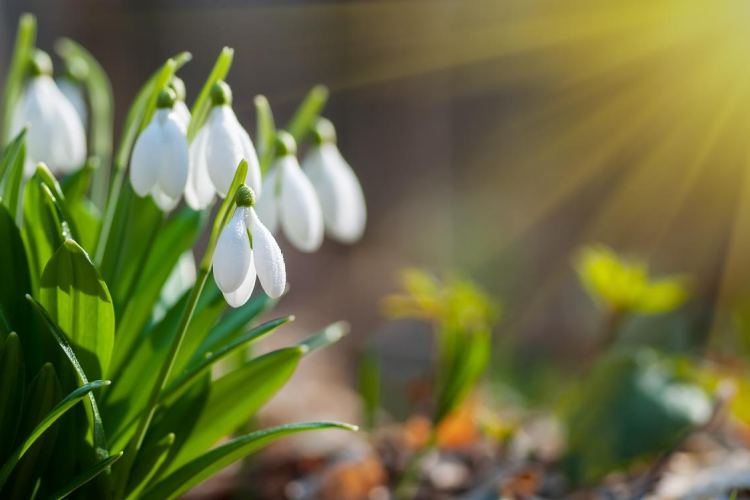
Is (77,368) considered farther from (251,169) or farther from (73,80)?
(73,80)

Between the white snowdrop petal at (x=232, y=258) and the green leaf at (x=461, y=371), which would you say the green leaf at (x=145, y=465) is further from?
the green leaf at (x=461, y=371)

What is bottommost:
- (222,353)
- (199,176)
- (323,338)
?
(222,353)

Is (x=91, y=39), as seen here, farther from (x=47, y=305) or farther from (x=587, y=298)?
(x=47, y=305)

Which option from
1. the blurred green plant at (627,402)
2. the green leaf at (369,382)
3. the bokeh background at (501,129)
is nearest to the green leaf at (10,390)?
the green leaf at (369,382)

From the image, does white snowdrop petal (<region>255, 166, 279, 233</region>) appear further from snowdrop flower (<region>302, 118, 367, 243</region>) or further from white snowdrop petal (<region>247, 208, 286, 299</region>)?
white snowdrop petal (<region>247, 208, 286, 299</region>)

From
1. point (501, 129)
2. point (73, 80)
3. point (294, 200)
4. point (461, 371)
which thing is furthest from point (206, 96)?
point (501, 129)

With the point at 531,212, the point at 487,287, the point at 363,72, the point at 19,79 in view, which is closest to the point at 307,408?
the point at 19,79
